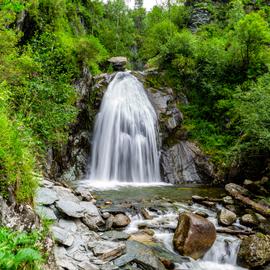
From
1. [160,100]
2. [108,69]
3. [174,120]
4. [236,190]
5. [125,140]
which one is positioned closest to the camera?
[236,190]

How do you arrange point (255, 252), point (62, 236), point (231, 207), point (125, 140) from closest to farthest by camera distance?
point (62, 236)
point (255, 252)
point (231, 207)
point (125, 140)

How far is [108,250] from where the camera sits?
5594mm

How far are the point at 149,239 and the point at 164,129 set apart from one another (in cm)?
990

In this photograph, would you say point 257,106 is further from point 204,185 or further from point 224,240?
point 224,240

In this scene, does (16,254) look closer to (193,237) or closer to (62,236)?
(62,236)

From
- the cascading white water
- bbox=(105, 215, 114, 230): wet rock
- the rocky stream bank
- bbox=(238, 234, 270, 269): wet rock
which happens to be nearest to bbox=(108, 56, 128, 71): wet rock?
the cascading white water

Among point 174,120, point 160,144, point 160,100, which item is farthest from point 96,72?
point 160,144

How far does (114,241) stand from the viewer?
20.7 feet

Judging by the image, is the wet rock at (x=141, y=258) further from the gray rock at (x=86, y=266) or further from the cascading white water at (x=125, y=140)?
the cascading white water at (x=125, y=140)

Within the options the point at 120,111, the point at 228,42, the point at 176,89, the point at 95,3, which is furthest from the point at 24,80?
the point at 95,3

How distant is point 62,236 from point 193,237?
9.34ft

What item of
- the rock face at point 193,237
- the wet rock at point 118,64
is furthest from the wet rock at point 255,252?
the wet rock at point 118,64

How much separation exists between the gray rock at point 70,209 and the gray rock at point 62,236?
0.74 metres

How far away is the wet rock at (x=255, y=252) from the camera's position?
20.3 ft
